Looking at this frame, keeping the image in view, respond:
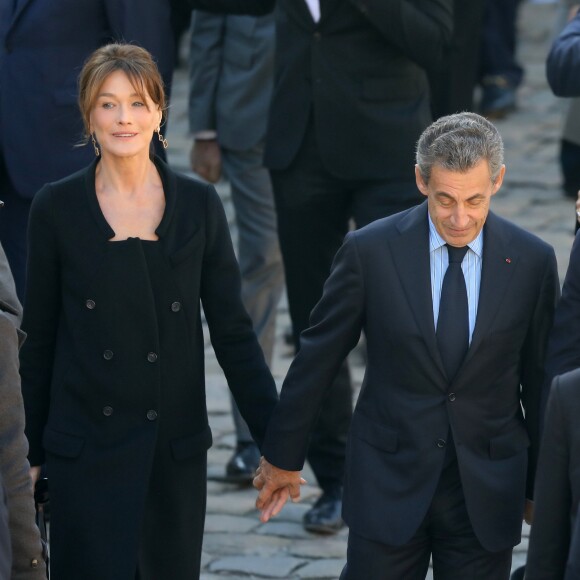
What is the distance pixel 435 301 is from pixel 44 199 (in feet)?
3.59

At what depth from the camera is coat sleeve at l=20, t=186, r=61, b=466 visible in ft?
14.8

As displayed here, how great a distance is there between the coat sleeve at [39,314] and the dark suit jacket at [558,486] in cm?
152

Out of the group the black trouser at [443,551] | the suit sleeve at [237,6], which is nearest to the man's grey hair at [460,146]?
the black trouser at [443,551]

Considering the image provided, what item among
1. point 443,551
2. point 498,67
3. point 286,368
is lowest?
point 286,368

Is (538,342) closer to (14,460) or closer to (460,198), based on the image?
(460,198)

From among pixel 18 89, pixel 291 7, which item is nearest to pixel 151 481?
pixel 18 89

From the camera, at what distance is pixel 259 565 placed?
565 cm

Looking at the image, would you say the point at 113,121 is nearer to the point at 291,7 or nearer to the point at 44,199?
the point at 44,199

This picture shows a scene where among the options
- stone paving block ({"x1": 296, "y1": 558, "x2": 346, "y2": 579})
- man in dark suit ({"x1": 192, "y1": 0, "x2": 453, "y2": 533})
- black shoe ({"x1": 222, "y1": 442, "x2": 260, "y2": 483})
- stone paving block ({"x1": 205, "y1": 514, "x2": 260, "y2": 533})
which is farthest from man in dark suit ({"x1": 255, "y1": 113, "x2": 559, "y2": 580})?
black shoe ({"x1": 222, "y1": 442, "x2": 260, "y2": 483})

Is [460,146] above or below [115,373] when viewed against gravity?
above

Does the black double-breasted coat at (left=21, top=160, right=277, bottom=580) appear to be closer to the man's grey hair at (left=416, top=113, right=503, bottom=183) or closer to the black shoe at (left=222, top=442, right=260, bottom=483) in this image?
the man's grey hair at (left=416, top=113, right=503, bottom=183)

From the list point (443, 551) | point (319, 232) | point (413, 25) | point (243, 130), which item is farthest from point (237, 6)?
point (443, 551)

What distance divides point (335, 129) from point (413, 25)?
467 mm

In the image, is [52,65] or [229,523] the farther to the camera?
[229,523]
